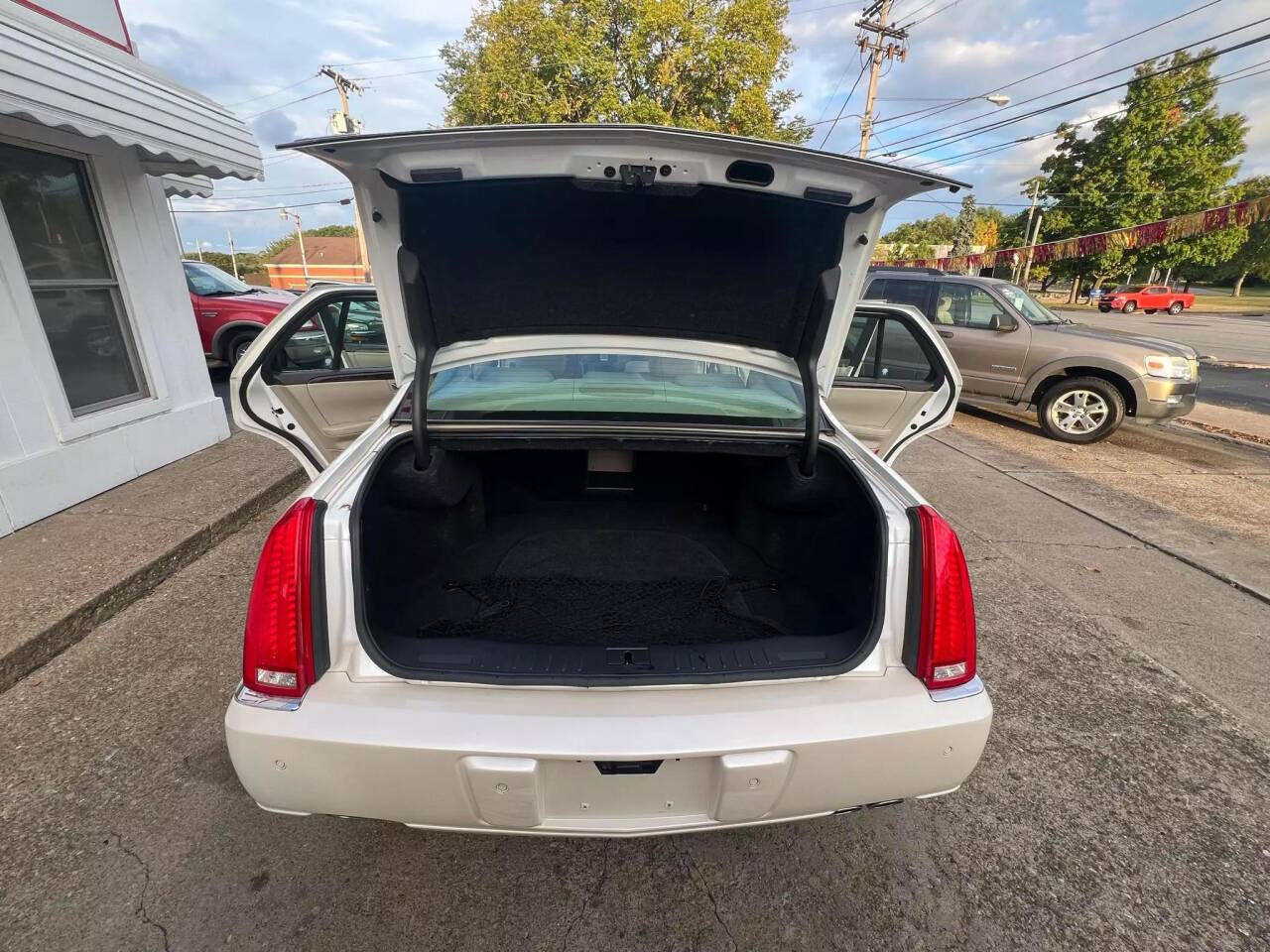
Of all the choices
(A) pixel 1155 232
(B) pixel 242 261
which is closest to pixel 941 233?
(A) pixel 1155 232

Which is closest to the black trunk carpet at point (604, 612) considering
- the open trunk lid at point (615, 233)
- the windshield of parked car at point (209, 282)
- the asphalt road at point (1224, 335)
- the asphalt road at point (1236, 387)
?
the open trunk lid at point (615, 233)

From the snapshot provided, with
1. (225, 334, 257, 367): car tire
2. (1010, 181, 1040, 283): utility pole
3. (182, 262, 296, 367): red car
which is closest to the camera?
(182, 262, 296, 367): red car

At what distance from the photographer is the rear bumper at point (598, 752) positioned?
48.5 inches

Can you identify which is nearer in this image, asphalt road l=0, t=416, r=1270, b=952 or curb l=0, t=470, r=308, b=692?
asphalt road l=0, t=416, r=1270, b=952

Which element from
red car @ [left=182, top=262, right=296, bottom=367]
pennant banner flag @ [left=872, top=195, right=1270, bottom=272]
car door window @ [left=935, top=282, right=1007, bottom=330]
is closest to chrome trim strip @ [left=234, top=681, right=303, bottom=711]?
car door window @ [left=935, top=282, right=1007, bottom=330]

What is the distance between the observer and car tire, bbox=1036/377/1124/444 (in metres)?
6.30

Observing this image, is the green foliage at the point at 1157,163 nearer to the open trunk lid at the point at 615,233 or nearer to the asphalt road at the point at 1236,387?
the asphalt road at the point at 1236,387

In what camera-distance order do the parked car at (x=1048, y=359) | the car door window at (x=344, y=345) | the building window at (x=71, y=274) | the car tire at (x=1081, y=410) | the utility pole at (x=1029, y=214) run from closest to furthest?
the car door window at (x=344, y=345)
the building window at (x=71, y=274)
the parked car at (x=1048, y=359)
the car tire at (x=1081, y=410)
the utility pole at (x=1029, y=214)

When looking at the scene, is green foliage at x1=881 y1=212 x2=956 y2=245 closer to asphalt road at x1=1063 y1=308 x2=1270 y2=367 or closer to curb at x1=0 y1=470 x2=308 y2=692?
asphalt road at x1=1063 y1=308 x2=1270 y2=367

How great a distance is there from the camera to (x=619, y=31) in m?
18.0

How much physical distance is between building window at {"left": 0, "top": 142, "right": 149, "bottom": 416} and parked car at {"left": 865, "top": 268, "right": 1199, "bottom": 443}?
790 centimetres

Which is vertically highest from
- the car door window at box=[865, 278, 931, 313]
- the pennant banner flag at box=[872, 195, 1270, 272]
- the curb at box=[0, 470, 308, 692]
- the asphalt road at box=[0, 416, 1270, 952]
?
the pennant banner flag at box=[872, 195, 1270, 272]

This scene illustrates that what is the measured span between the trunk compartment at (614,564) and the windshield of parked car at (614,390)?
142 mm

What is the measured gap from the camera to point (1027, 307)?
698cm
